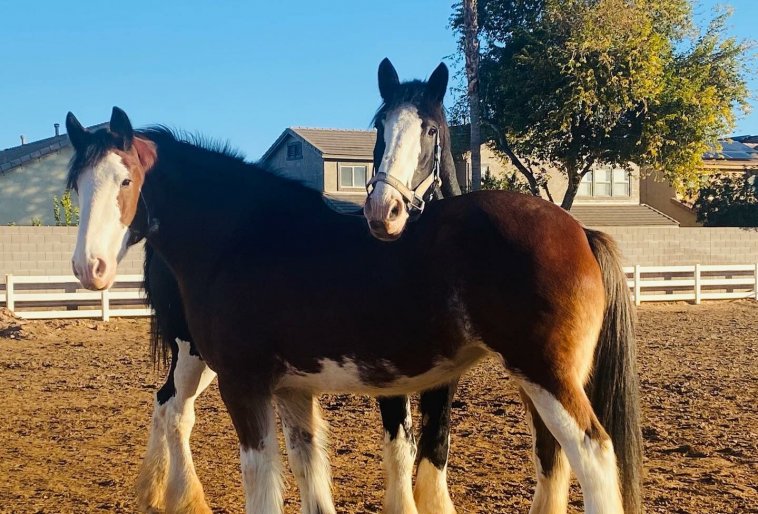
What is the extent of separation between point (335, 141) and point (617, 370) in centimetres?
2695

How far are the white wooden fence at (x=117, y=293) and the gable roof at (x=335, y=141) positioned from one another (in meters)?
12.6

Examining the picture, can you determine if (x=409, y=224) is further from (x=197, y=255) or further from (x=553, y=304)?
(x=197, y=255)

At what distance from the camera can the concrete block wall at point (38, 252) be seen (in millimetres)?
15156

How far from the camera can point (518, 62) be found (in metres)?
20.9

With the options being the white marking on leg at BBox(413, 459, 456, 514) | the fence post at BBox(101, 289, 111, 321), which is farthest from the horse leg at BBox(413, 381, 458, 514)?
the fence post at BBox(101, 289, 111, 321)

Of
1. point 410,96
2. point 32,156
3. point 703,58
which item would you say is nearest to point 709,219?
point 703,58

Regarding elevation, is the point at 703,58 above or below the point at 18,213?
above

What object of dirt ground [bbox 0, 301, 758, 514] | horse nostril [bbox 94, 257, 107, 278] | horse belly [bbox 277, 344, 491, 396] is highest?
horse nostril [bbox 94, 257, 107, 278]

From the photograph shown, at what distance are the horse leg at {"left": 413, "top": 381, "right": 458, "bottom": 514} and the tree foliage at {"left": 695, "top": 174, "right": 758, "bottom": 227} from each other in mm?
25644

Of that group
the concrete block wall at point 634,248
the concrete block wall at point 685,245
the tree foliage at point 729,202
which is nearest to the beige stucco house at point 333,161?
the concrete block wall at point 685,245

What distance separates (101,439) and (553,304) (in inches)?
171

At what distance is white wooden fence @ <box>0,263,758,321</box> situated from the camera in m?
13.8

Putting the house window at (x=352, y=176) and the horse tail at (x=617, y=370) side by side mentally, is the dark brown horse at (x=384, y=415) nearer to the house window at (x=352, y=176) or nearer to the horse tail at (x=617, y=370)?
the horse tail at (x=617, y=370)

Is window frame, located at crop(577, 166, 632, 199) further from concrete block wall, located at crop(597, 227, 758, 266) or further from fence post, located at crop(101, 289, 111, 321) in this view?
fence post, located at crop(101, 289, 111, 321)
